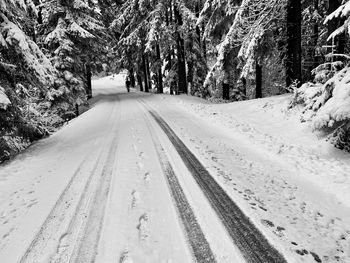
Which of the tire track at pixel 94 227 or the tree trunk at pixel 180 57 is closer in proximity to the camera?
the tire track at pixel 94 227

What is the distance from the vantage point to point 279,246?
162 inches

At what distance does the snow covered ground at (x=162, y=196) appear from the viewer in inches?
164

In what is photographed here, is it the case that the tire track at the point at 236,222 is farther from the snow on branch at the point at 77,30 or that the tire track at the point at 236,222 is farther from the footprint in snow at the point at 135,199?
the snow on branch at the point at 77,30

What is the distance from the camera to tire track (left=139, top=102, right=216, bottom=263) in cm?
395

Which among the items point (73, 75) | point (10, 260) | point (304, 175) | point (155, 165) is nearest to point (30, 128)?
point (155, 165)

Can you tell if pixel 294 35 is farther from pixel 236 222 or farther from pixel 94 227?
pixel 94 227

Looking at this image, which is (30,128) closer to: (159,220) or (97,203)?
(97,203)

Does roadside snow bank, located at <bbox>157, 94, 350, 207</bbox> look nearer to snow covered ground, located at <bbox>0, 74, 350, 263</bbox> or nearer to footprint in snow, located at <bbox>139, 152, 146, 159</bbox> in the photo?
snow covered ground, located at <bbox>0, 74, 350, 263</bbox>

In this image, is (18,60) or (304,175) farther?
(18,60)

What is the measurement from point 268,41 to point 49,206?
1343 cm

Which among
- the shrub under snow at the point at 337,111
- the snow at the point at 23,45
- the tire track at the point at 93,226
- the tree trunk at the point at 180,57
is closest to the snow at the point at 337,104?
the shrub under snow at the point at 337,111

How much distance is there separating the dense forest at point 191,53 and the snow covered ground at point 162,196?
131 centimetres

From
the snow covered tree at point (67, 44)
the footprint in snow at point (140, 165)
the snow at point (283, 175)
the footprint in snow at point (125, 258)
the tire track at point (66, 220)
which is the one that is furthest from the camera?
the snow covered tree at point (67, 44)

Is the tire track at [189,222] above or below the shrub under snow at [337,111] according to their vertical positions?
below
